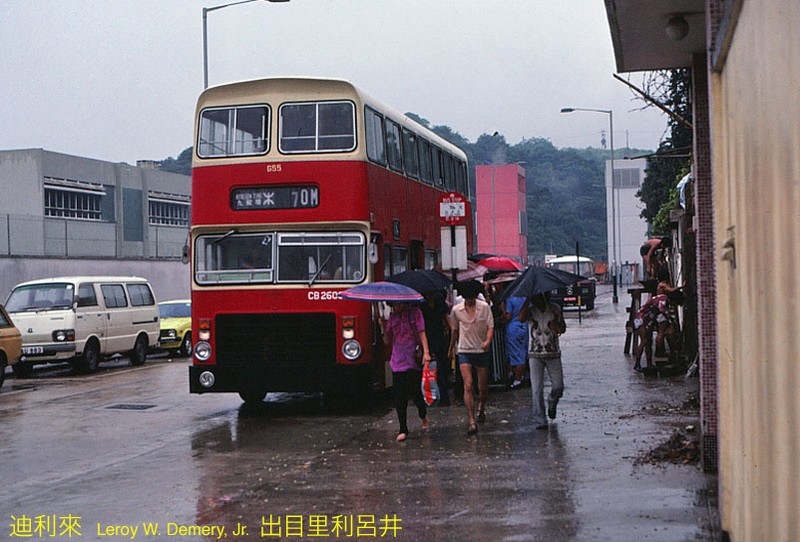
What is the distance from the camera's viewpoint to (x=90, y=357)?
76.4 feet

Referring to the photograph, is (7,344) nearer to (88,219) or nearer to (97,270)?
(97,270)

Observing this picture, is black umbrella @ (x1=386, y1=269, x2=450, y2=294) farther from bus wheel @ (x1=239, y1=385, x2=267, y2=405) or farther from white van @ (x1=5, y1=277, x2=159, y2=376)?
white van @ (x1=5, y1=277, x2=159, y2=376)

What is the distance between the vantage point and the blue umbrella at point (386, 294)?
1180 centimetres

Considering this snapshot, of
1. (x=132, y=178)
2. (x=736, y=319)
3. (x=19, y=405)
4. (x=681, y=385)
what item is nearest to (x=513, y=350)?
(x=681, y=385)

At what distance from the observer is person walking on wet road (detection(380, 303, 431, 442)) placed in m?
11.8

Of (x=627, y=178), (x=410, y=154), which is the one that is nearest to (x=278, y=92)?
(x=410, y=154)

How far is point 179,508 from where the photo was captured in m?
8.63

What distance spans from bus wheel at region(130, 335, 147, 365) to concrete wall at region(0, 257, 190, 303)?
318 inches

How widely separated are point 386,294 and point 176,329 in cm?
1693

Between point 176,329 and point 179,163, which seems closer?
point 176,329

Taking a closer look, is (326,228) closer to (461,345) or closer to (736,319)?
(461,345)

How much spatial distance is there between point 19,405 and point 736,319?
1393 centimetres

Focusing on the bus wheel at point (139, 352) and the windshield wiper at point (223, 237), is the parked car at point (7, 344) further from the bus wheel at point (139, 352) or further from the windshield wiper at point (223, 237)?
the windshield wiper at point (223, 237)

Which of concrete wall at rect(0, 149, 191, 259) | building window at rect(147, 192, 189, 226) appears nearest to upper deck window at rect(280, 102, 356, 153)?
concrete wall at rect(0, 149, 191, 259)
